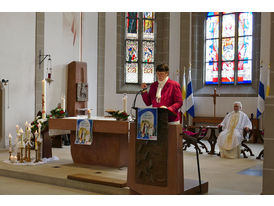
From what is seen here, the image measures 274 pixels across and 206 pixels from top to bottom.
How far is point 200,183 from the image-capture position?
5.19 m

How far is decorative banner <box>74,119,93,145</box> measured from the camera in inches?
285

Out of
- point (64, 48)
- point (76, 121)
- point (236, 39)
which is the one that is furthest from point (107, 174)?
point (236, 39)

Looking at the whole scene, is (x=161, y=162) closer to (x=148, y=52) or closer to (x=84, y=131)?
(x=84, y=131)

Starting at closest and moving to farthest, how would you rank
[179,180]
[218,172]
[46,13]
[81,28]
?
[179,180], [218,172], [46,13], [81,28]

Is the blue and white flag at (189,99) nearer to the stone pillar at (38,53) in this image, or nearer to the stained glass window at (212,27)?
the stained glass window at (212,27)

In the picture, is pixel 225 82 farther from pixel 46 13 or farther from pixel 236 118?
pixel 46 13

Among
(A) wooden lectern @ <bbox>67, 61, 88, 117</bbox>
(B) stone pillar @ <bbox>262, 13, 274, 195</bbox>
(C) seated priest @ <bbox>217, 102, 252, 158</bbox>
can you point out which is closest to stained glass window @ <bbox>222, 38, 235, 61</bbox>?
(C) seated priest @ <bbox>217, 102, 252, 158</bbox>

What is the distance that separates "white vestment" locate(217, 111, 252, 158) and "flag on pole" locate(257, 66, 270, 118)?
2533mm

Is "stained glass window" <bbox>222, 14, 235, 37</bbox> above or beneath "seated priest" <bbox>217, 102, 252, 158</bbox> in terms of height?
above

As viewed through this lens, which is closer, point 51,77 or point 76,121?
point 76,121

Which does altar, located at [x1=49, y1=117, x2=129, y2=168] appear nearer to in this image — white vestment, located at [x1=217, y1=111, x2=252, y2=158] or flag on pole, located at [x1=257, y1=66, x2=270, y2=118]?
white vestment, located at [x1=217, y1=111, x2=252, y2=158]

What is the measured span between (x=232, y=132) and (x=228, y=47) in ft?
16.1

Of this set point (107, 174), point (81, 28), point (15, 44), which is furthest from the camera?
point (81, 28)

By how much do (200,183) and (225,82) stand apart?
8622 millimetres
